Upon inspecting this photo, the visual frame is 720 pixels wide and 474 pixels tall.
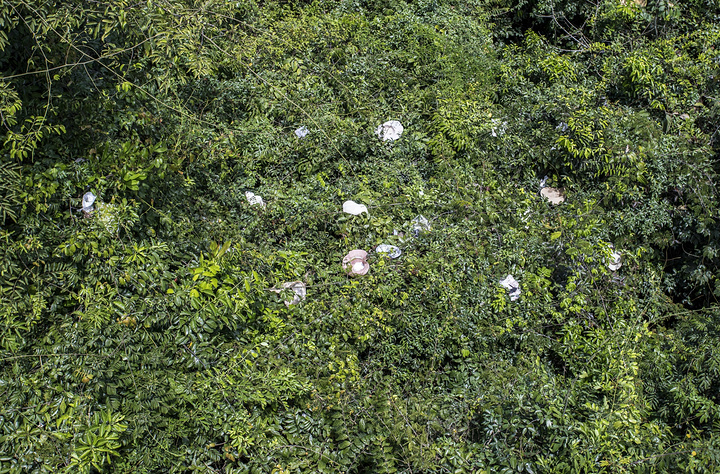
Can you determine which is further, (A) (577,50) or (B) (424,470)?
(A) (577,50)

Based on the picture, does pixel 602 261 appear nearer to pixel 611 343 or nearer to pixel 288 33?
pixel 611 343

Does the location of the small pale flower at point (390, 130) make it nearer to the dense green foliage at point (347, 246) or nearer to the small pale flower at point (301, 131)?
the dense green foliage at point (347, 246)

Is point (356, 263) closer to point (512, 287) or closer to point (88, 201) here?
point (512, 287)

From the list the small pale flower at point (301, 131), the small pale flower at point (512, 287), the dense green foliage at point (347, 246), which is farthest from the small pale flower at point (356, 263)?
the small pale flower at point (301, 131)

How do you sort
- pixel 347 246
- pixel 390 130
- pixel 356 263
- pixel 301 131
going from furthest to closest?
pixel 390 130
pixel 301 131
pixel 347 246
pixel 356 263

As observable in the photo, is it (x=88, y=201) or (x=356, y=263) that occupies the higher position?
(x=88, y=201)

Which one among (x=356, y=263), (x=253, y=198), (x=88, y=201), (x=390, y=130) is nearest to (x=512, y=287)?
(x=356, y=263)

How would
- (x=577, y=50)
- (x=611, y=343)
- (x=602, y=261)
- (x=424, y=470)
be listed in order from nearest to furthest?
(x=424, y=470) → (x=611, y=343) → (x=602, y=261) → (x=577, y=50)

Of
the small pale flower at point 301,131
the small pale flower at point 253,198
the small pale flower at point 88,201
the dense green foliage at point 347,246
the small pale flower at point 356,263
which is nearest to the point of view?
the dense green foliage at point 347,246

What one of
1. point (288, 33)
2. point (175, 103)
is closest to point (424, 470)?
point (175, 103)
